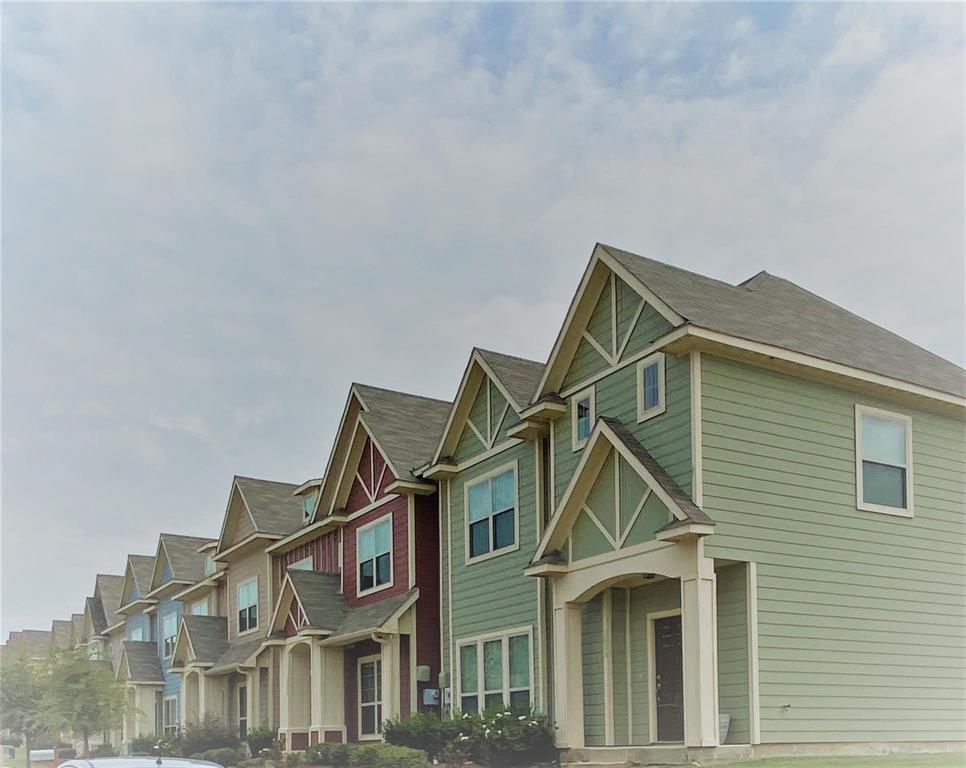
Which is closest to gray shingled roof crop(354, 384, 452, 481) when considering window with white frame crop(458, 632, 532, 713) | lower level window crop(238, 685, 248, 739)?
window with white frame crop(458, 632, 532, 713)

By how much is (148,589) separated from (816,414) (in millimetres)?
41268

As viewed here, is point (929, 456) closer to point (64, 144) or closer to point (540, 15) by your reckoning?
point (540, 15)

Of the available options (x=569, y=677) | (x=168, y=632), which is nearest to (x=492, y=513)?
(x=569, y=677)

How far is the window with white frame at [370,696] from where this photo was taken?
1139 inches

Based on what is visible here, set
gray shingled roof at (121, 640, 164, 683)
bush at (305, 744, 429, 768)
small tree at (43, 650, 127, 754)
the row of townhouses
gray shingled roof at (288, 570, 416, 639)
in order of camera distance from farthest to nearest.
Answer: gray shingled roof at (121, 640, 164, 683) → small tree at (43, 650, 127, 754) → gray shingled roof at (288, 570, 416, 639) → bush at (305, 744, 429, 768) → the row of townhouses

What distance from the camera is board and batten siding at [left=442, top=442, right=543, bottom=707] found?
23047mm

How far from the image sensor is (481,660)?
80.5ft

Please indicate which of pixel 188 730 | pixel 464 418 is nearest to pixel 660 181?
pixel 464 418

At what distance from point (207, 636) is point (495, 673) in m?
19.8

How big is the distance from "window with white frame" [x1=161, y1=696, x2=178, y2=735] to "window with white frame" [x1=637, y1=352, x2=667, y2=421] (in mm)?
32919

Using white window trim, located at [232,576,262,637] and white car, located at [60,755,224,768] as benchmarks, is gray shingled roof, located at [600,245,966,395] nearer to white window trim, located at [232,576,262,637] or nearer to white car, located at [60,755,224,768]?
white car, located at [60,755,224,768]

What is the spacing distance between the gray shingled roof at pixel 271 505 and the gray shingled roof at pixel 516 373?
1376 cm

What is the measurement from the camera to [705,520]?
17.1 m

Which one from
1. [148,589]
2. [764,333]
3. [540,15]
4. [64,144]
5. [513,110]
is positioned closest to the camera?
[764,333]
